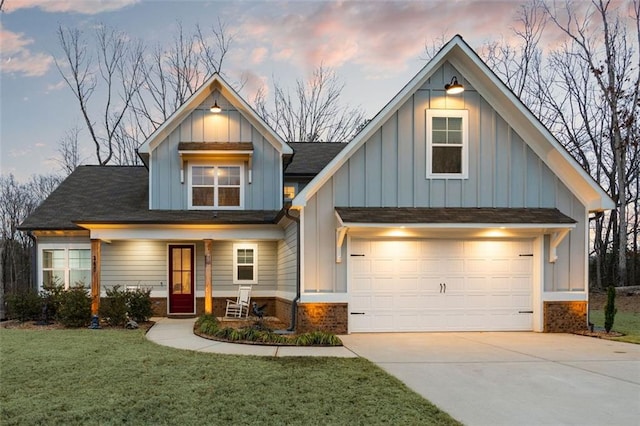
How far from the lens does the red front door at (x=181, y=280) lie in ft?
48.3

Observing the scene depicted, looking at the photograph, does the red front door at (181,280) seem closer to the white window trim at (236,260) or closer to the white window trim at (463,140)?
the white window trim at (236,260)

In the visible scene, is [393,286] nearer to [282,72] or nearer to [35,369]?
[35,369]

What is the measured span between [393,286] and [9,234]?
26.8m

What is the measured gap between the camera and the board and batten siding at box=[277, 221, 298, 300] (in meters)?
11.8

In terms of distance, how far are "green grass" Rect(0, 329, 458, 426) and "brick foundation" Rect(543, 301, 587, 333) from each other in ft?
19.6

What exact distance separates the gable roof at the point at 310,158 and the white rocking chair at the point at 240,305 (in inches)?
167

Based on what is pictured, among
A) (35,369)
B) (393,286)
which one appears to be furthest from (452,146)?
(35,369)

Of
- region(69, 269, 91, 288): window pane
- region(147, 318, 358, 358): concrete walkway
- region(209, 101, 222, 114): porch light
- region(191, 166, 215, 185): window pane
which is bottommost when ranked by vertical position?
region(147, 318, 358, 358): concrete walkway

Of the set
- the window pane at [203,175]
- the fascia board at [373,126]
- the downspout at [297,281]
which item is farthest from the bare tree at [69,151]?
the fascia board at [373,126]

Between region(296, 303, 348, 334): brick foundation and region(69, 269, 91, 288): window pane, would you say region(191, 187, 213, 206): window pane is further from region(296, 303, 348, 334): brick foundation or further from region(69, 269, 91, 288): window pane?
region(296, 303, 348, 334): brick foundation

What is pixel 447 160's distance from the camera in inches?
447

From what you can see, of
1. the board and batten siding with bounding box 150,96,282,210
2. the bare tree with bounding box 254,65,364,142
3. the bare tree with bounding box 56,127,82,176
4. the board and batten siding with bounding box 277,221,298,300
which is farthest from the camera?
the bare tree with bounding box 254,65,364,142

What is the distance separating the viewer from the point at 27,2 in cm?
1388

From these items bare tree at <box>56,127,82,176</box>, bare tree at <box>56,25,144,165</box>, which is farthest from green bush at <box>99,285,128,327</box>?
bare tree at <box>56,127,82,176</box>
